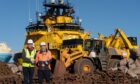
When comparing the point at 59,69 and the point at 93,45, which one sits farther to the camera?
the point at 93,45

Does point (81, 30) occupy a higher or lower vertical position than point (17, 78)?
higher

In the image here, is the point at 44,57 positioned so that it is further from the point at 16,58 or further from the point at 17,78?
the point at 16,58

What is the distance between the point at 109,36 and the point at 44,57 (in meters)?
20.1

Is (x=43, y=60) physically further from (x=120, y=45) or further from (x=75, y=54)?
(x=120, y=45)

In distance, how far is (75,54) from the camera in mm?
29484

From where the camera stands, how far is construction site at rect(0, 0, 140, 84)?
22578 mm

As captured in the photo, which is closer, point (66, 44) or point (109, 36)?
point (66, 44)

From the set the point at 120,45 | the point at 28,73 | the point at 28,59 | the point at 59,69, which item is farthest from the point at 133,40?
the point at 28,59

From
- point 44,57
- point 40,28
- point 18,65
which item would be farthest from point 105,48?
point 44,57

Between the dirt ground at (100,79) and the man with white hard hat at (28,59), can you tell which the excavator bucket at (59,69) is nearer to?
the dirt ground at (100,79)

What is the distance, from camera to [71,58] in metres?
29.2

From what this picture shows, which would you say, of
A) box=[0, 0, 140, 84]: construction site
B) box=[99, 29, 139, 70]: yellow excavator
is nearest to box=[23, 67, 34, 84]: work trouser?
box=[0, 0, 140, 84]: construction site

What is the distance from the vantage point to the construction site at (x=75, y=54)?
22.6m

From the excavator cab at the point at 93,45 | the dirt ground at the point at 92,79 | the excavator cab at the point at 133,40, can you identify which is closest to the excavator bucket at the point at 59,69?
the dirt ground at the point at 92,79
